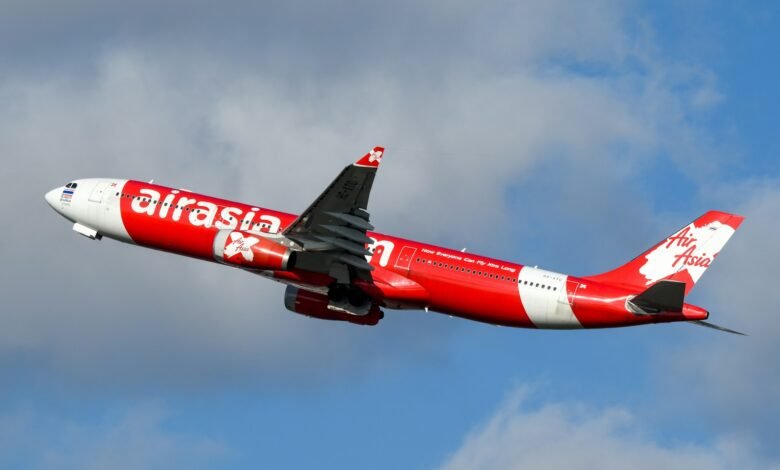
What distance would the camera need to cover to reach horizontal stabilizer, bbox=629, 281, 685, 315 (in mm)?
56906

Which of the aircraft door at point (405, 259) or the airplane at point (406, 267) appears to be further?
the aircraft door at point (405, 259)

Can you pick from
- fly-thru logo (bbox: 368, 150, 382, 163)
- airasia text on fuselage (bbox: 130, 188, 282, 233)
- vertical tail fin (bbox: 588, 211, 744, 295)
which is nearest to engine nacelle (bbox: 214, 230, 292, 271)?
airasia text on fuselage (bbox: 130, 188, 282, 233)

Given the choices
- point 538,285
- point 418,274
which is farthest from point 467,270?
point 538,285

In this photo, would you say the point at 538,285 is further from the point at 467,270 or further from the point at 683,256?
the point at 683,256

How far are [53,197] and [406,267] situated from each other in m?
21.9

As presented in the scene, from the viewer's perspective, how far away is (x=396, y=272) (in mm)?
63094

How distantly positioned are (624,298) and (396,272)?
11315 mm

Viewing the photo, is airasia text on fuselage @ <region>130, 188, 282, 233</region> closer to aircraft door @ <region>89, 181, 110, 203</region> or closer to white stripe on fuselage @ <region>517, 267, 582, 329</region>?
aircraft door @ <region>89, 181, 110, 203</region>

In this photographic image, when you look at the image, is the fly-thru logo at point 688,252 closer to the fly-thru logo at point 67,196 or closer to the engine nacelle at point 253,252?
the engine nacelle at point 253,252

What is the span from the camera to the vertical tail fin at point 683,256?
2442 inches

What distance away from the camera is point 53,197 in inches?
2808

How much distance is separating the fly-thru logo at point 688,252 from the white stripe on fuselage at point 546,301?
178 inches

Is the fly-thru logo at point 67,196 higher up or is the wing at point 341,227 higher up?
the fly-thru logo at point 67,196

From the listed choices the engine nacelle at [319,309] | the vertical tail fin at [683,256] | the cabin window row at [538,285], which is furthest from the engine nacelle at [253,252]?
the vertical tail fin at [683,256]
